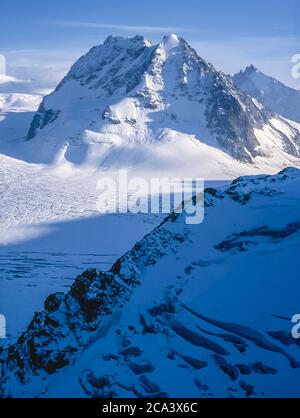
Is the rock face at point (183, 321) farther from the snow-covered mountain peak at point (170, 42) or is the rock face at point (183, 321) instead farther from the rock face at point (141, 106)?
the snow-covered mountain peak at point (170, 42)

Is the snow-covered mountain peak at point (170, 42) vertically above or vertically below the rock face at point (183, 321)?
above

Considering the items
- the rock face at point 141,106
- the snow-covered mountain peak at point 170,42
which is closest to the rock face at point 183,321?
the rock face at point 141,106

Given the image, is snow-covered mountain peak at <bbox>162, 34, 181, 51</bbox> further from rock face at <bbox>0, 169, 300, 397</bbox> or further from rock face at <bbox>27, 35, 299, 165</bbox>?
rock face at <bbox>0, 169, 300, 397</bbox>

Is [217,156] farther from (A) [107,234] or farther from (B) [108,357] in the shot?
(B) [108,357]

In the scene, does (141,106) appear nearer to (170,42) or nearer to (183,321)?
(170,42)

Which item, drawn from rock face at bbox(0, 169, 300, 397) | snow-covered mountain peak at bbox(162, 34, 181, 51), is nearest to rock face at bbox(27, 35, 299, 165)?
snow-covered mountain peak at bbox(162, 34, 181, 51)

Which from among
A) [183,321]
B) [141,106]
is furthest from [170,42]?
[183,321]
